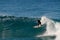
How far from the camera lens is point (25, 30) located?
1133 inches

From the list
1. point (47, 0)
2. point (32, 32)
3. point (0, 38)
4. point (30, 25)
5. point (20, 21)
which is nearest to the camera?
point (0, 38)

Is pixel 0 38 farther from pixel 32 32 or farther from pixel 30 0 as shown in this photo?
pixel 30 0

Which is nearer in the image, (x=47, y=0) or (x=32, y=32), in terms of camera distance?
(x=32, y=32)

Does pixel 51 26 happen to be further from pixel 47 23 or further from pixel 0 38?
pixel 0 38

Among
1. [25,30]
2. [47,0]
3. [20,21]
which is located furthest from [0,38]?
[47,0]

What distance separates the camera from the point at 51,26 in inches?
1065

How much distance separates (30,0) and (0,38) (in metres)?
50.5

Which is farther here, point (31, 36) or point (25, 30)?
point (25, 30)

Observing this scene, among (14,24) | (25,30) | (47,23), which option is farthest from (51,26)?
(14,24)

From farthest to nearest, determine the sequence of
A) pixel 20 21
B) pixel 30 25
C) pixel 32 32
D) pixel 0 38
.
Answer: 1. pixel 20 21
2. pixel 30 25
3. pixel 32 32
4. pixel 0 38

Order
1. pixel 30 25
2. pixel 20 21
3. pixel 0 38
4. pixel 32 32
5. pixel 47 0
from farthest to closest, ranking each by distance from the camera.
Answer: pixel 47 0, pixel 20 21, pixel 30 25, pixel 32 32, pixel 0 38

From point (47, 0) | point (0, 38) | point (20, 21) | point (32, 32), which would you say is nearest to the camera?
point (0, 38)

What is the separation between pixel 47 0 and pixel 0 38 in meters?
48.0

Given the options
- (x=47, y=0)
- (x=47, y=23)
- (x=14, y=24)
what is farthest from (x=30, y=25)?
(x=47, y=0)
